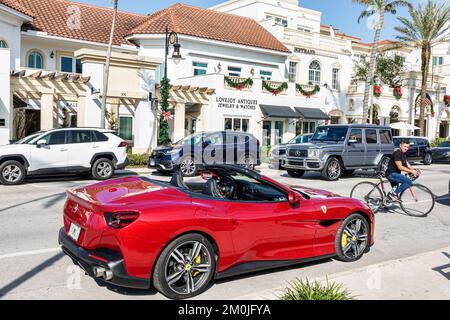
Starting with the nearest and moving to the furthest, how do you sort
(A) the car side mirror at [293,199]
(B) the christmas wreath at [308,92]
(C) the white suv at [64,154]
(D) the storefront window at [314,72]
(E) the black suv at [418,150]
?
(A) the car side mirror at [293,199]
(C) the white suv at [64,154]
(E) the black suv at [418,150]
(B) the christmas wreath at [308,92]
(D) the storefront window at [314,72]

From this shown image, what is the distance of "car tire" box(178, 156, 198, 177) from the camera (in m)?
17.3

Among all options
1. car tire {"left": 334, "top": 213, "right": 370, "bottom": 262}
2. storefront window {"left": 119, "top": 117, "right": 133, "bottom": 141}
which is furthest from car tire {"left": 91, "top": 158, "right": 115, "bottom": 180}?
storefront window {"left": 119, "top": 117, "right": 133, "bottom": 141}

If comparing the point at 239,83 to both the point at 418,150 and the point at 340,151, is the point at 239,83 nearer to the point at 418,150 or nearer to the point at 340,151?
the point at 418,150

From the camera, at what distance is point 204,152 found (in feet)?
59.0

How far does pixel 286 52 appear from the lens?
35.1 m

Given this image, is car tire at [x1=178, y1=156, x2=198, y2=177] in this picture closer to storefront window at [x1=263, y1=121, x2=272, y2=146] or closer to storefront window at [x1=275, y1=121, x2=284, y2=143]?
storefront window at [x1=263, y1=121, x2=272, y2=146]

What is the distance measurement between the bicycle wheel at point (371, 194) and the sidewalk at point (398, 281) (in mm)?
3952

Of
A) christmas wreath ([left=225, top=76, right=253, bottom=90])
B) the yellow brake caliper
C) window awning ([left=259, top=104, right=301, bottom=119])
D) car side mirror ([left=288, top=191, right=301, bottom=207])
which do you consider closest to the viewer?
the yellow brake caliper

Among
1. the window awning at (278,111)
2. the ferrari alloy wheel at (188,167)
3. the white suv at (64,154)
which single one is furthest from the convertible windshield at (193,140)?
the window awning at (278,111)

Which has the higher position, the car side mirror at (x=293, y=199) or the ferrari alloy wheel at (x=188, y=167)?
the car side mirror at (x=293, y=199)

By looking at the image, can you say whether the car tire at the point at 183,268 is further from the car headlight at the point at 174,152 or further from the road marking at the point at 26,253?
the car headlight at the point at 174,152

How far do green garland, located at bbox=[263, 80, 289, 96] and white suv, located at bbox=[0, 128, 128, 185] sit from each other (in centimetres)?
1713

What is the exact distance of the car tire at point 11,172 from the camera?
13.9 meters
